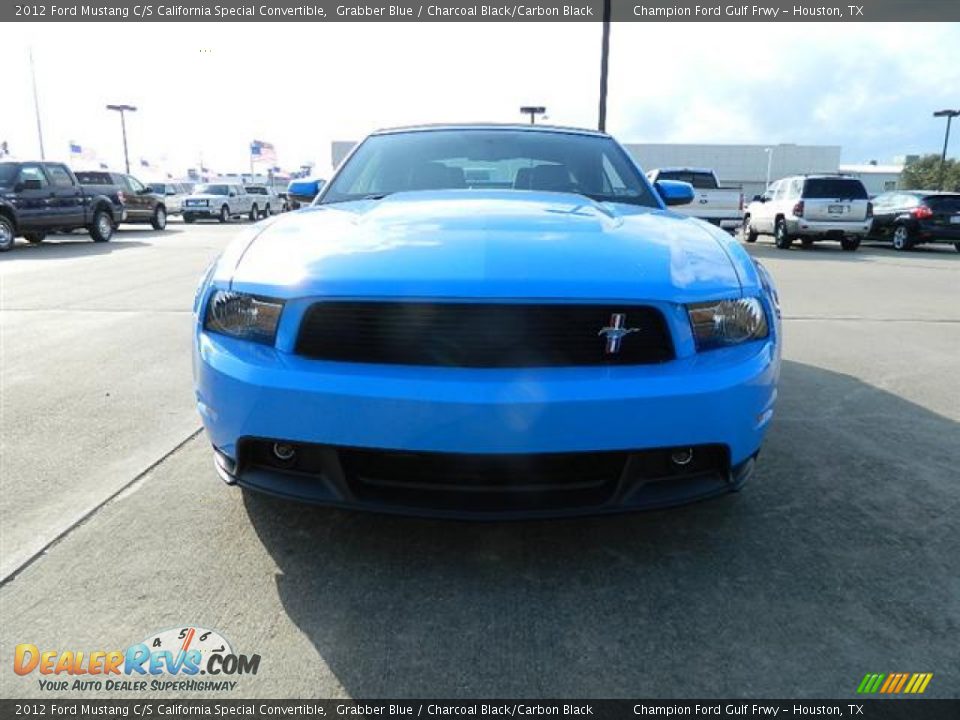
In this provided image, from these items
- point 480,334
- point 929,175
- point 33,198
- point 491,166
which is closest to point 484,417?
point 480,334

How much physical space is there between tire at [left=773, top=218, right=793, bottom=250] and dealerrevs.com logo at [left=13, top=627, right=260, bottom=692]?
670 inches

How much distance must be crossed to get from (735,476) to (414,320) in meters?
1.08

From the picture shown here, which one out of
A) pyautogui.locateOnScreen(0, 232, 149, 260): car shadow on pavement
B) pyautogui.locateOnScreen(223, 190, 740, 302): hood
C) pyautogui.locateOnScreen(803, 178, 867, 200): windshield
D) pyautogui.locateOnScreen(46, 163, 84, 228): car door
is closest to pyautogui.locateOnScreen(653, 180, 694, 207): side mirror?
pyautogui.locateOnScreen(223, 190, 740, 302): hood

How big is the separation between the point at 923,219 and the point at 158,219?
21359mm

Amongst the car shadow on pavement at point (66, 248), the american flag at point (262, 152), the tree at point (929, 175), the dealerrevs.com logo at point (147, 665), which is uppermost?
the american flag at point (262, 152)

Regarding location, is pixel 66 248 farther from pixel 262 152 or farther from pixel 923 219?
pixel 262 152

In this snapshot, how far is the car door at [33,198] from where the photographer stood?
14211mm

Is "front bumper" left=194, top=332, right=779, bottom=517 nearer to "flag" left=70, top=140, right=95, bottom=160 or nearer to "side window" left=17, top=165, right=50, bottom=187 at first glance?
"side window" left=17, top=165, right=50, bottom=187

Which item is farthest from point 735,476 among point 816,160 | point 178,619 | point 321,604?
point 816,160

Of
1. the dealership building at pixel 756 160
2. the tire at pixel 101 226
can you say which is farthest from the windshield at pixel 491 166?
the dealership building at pixel 756 160

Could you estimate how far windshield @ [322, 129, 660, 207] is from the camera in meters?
3.44

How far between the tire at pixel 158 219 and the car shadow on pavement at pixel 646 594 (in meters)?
21.9

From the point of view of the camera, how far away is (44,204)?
48.3ft

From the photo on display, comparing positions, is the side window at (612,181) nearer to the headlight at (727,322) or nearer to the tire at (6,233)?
the headlight at (727,322)
